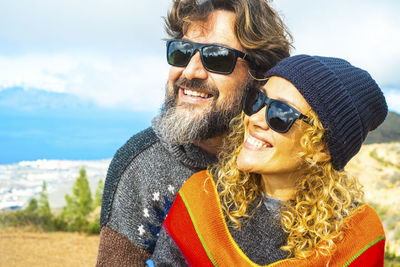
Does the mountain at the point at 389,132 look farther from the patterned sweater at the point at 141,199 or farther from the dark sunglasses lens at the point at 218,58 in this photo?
the patterned sweater at the point at 141,199

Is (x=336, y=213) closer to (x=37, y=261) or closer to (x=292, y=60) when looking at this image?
(x=292, y=60)

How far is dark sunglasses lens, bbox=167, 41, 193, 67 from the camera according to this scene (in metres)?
2.88

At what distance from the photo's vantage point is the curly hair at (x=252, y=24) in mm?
2924

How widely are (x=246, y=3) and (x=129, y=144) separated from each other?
1438 mm

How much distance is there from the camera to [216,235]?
2332 mm

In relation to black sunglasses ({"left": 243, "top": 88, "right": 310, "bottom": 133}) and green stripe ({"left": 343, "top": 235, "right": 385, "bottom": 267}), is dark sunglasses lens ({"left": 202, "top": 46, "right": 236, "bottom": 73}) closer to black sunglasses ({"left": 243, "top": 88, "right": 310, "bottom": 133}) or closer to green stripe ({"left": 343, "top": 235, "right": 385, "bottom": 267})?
black sunglasses ({"left": 243, "top": 88, "right": 310, "bottom": 133})

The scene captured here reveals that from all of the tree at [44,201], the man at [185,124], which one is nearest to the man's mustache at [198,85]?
the man at [185,124]

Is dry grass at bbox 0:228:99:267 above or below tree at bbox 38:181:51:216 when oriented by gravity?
above

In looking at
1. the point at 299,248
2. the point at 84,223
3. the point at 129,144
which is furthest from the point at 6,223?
the point at 299,248

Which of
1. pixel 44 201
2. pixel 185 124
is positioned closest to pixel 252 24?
pixel 185 124

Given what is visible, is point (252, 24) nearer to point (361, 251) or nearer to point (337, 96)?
point (337, 96)

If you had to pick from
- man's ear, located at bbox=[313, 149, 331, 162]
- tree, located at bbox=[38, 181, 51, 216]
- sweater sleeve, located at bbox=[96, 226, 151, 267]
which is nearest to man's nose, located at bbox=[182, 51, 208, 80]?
man's ear, located at bbox=[313, 149, 331, 162]

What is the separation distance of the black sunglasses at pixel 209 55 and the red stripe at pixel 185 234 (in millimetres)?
1016

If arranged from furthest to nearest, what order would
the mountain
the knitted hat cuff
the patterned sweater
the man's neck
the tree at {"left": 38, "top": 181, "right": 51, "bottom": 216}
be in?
the mountain, the tree at {"left": 38, "top": 181, "right": 51, "bottom": 216}, the man's neck, the patterned sweater, the knitted hat cuff
